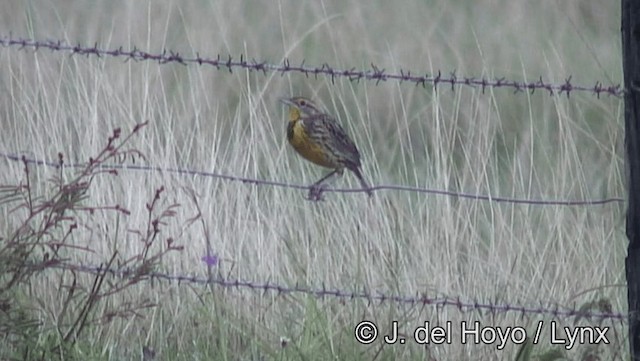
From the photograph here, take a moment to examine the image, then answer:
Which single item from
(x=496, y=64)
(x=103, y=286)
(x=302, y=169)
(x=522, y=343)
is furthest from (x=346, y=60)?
(x=522, y=343)

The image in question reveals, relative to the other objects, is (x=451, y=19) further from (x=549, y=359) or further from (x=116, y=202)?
(x=549, y=359)

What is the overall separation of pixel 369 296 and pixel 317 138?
3.01 feet

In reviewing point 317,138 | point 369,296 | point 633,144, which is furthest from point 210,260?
point 633,144

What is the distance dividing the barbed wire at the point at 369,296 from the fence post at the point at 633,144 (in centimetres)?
32

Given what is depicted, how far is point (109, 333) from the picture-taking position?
19.4 feet

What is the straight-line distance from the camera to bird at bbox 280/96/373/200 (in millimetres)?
6516

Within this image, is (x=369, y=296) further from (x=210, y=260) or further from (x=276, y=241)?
(x=276, y=241)

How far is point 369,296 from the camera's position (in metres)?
5.77

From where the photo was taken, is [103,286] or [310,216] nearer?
[103,286]

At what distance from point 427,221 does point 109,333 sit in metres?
1.32

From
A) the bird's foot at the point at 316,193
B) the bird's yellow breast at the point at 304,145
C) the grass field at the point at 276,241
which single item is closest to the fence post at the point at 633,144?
the grass field at the point at 276,241

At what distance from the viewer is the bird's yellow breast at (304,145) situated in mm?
6527

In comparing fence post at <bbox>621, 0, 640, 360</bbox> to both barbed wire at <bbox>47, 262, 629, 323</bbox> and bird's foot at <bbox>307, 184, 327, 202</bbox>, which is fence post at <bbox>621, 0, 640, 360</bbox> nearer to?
barbed wire at <bbox>47, 262, 629, 323</bbox>

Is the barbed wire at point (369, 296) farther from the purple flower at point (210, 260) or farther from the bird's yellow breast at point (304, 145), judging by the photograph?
the bird's yellow breast at point (304, 145)
